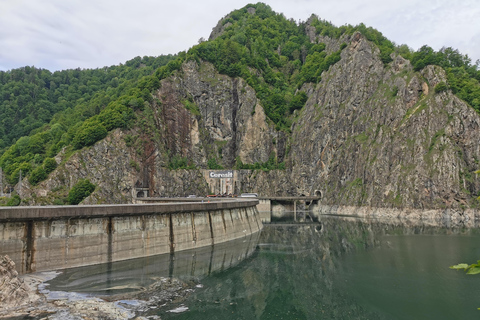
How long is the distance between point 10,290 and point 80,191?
78343 millimetres

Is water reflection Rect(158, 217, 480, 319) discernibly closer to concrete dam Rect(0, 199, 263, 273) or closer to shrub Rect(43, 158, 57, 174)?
concrete dam Rect(0, 199, 263, 273)

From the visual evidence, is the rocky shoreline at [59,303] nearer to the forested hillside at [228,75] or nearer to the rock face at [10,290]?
the rock face at [10,290]

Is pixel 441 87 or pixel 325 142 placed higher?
pixel 441 87

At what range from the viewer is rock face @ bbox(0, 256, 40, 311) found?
22.8m

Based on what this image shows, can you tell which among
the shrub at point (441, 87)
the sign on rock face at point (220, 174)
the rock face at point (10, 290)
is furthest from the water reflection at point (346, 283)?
the sign on rock face at point (220, 174)

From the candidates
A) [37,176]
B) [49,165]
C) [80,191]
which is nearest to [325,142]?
[80,191]

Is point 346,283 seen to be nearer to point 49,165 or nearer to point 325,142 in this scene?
point 49,165

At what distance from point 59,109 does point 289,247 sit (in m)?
175

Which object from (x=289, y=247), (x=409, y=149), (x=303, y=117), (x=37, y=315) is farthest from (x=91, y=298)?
(x=303, y=117)

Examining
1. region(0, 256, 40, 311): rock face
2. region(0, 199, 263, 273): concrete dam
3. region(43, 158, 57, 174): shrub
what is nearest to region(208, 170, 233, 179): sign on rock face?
region(43, 158, 57, 174): shrub

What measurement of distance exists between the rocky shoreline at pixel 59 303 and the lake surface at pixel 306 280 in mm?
867

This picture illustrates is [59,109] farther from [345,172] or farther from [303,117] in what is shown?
[345,172]

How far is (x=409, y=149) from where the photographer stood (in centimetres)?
10138

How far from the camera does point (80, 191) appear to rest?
96.6m
